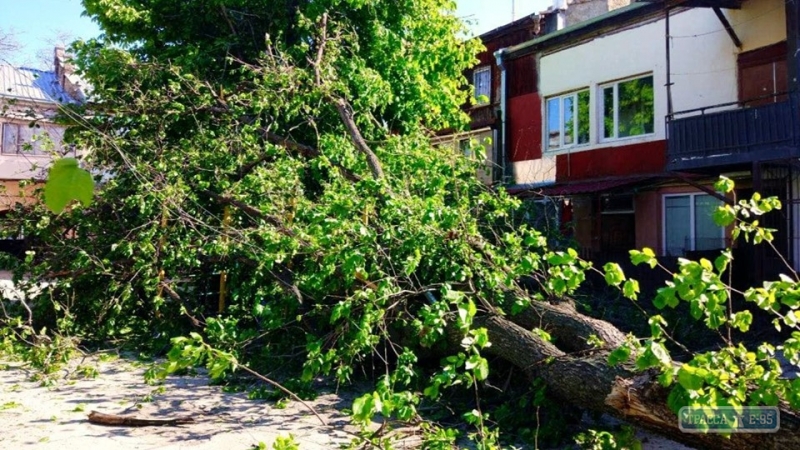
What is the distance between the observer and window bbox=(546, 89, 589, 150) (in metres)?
15.6

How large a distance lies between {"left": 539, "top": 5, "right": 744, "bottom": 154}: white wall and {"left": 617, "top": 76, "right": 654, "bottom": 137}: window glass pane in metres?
0.20

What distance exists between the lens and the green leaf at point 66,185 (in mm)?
1313

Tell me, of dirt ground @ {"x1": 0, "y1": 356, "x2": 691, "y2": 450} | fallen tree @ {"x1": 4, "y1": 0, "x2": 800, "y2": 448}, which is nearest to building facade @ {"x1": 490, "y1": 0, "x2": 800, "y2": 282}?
fallen tree @ {"x1": 4, "y1": 0, "x2": 800, "y2": 448}

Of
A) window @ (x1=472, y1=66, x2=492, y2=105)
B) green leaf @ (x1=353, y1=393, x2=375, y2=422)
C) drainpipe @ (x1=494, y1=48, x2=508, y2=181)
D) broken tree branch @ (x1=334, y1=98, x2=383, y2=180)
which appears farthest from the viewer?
window @ (x1=472, y1=66, x2=492, y2=105)

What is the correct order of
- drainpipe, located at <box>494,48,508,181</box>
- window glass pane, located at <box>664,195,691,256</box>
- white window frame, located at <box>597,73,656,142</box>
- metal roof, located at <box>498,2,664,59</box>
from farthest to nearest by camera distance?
drainpipe, located at <box>494,48,508,181</box>, white window frame, located at <box>597,73,656,142</box>, metal roof, located at <box>498,2,664,59</box>, window glass pane, located at <box>664,195,691,256</box>

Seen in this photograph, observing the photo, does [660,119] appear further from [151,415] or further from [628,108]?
[151,415]

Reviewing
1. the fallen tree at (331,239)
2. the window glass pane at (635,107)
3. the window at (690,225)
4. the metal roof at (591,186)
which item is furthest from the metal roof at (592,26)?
the window at (690,225)

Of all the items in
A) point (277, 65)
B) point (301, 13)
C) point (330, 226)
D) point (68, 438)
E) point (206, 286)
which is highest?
point (301, 13)

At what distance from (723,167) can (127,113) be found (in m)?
9.78

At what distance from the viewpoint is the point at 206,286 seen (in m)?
9.77

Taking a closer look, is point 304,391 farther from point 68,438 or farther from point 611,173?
point 611,173

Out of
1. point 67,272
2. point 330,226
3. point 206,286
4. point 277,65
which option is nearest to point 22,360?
point 67,272

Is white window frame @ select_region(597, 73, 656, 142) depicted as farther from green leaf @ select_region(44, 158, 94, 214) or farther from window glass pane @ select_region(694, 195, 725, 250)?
green leaf @ select_region(44, 158, 94, 214)

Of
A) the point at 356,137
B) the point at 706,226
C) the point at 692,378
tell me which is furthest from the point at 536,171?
the point at 692,378
